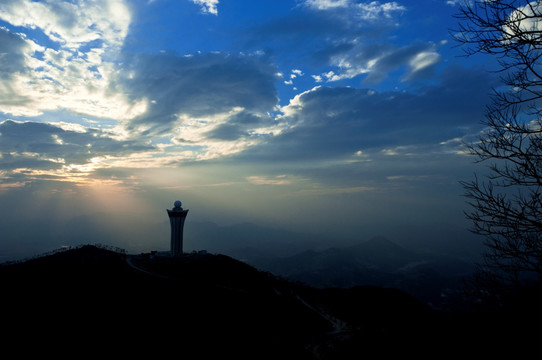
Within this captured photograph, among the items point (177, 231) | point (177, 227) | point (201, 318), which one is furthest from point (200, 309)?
point (177, 227)

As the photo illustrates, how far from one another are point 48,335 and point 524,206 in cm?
3279

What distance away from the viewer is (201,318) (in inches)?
1127

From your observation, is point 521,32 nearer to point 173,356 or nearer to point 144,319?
point 173,356

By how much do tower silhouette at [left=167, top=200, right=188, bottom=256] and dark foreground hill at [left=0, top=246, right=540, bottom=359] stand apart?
10.1 m

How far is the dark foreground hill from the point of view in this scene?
21.1 m

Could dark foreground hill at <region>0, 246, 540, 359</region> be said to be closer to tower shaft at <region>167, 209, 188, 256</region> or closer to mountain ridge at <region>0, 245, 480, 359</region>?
mountain ridge at <region>0, 245, 480, 359</region>

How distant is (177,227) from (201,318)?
33360mm

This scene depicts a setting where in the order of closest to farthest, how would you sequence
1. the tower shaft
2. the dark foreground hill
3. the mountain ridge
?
the dark foreground hill → the mountain ridge → the tower shaft

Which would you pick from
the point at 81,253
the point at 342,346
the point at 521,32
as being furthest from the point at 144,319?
the point at 81,253

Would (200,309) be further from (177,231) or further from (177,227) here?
(177,227)

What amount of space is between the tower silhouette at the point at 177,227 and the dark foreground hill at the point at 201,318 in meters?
10.1

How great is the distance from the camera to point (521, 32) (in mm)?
9375

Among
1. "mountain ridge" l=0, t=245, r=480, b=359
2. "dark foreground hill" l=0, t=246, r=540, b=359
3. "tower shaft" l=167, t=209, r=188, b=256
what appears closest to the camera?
"dark foreground hill" l=0, t=246, r=540, b=359

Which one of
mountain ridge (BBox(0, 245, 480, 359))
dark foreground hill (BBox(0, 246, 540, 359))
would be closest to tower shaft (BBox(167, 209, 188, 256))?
mountain ridge (BBox(0, 245, 480, 359))
